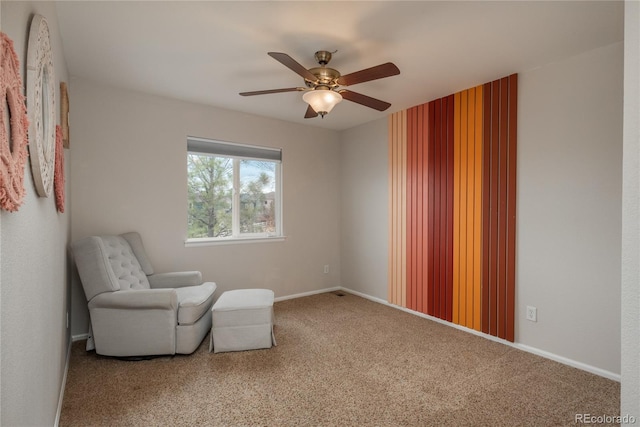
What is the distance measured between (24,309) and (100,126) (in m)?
2.70

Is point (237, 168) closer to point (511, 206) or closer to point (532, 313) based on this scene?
point (511, 206)

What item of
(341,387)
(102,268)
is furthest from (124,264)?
(341,387)

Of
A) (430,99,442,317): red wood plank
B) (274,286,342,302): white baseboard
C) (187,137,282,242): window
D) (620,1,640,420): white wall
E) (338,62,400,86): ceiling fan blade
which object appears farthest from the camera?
(274,286,342,302): white baseboard

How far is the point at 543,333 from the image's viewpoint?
2.76 meters

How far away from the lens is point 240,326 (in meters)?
2.82

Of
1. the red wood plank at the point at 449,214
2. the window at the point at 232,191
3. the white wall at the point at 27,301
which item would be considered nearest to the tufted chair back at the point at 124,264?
the window at the point at 232,191

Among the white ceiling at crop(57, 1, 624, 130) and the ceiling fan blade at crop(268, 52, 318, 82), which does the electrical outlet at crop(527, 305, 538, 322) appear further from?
the ceiling fan blade at crop(268, 52, 318, 82)

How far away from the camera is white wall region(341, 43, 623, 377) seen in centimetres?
240

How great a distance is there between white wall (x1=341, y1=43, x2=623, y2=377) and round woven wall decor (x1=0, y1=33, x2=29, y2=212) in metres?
3.35

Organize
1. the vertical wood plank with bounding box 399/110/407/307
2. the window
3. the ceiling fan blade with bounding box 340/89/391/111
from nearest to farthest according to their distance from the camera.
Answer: the ceiling fan blade with bounding box 340/89/391/111 < the window < the vertical wood plank with bounding box 399/110/407/307

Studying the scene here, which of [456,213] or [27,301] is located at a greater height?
[456,213]

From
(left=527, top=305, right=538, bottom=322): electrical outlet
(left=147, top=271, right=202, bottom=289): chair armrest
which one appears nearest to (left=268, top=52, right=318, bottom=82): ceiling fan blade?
(left=147, top=271, right=202, bottom=289): chair armrest

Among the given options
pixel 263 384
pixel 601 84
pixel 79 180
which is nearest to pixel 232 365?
pixel 263 384

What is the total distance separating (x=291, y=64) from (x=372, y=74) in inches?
21.6
